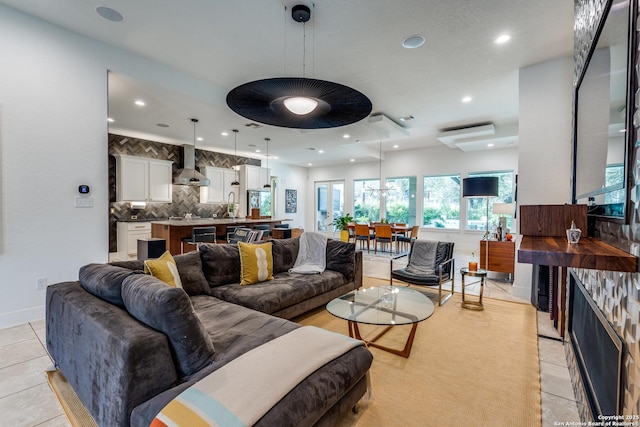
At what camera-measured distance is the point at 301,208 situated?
11781mm

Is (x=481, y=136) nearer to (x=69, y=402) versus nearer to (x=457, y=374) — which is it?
(x=457, y=374)

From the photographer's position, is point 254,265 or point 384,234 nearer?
point 254,265

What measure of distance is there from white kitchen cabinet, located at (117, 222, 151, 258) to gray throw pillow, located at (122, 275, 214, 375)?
610 centimetres

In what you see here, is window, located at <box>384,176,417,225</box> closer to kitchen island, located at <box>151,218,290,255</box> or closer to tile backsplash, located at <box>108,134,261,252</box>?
tile backsplash, located at <box>108,134,261,252</box>

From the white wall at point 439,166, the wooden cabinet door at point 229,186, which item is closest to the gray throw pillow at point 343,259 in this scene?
the white wall at point 439,166

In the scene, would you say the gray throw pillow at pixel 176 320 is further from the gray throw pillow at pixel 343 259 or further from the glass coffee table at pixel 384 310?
the gray throw pillow at pixel 343 259

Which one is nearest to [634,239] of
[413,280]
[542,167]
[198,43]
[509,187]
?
[413,280]

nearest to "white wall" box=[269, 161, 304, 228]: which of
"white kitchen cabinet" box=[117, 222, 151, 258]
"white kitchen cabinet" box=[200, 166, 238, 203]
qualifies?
"white kitchen cabinet" box=[200, 166, 238, 203]

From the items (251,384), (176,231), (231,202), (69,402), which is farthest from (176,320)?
(231,202)

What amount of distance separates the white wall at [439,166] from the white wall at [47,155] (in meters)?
7.80

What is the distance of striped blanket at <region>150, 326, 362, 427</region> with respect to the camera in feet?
3.50

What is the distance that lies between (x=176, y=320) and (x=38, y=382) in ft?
5.27

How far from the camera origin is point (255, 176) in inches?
364

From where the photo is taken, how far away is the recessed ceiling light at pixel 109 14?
275cm
